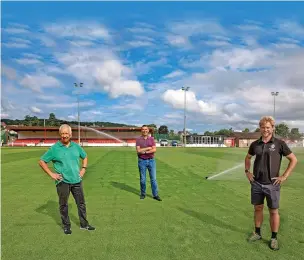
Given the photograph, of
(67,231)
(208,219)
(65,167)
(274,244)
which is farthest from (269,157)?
(67,231)

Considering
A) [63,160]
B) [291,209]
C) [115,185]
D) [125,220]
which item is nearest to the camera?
[63,160]

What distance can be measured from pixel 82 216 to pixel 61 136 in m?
1.52

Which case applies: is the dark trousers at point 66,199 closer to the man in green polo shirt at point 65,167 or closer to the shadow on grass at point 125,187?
the man in green polo shirt at point 65,167

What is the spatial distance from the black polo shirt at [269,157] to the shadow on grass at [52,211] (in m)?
3.65

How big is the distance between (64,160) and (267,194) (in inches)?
133

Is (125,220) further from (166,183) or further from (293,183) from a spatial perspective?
(293,183)

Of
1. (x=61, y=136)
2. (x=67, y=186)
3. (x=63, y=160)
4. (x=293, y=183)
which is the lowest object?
(x=293, y=183)

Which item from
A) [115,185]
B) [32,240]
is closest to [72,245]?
[32,240]

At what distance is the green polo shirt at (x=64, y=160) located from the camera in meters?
5.28

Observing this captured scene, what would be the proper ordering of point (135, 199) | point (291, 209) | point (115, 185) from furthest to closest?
point (115, 185)
point (135, 199)
point (291, 209)

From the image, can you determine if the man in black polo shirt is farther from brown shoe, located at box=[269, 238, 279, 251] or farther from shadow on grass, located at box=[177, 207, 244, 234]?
shadow on grass, located at box=[177, 207, 244, 234]

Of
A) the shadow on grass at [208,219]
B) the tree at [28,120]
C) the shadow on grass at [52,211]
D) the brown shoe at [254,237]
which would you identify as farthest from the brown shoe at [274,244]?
the tree at [28,120]

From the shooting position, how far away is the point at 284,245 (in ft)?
15.8

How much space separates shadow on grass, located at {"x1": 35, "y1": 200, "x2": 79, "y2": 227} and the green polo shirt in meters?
A: 1.18
